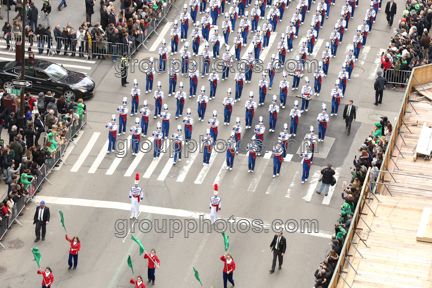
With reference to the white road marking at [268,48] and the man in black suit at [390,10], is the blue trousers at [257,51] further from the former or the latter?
the man in black suit at [390,10]

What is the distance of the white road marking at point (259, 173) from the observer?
33.2m

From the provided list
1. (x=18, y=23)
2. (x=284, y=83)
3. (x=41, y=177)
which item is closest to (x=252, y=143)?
(x=284, y=83)

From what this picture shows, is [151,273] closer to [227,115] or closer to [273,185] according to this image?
[273,185]

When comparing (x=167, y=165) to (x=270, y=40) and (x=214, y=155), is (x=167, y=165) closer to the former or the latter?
(x=214, y=155)

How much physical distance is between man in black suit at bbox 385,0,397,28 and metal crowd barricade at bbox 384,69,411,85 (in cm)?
576

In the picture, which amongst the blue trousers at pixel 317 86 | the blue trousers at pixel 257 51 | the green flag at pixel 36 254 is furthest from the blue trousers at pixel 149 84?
the green flag at pixel 36 254

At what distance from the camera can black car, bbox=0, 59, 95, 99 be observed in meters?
38.2

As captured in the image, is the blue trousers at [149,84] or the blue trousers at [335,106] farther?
the blue trousers at [149,84]

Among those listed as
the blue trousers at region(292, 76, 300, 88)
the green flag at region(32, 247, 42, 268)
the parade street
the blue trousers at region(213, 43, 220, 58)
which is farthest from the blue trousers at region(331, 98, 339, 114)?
the green flag at region(32, 247, 42, 268)

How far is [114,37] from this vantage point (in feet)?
136

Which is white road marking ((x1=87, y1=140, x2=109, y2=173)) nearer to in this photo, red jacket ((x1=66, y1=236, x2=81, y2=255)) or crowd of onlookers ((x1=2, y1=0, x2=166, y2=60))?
red jacket ((x1=66, y1=236, x2=81, y2=255))

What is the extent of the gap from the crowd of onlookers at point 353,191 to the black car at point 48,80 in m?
13.3

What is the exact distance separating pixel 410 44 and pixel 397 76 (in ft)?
5.93

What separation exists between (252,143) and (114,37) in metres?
10.8
